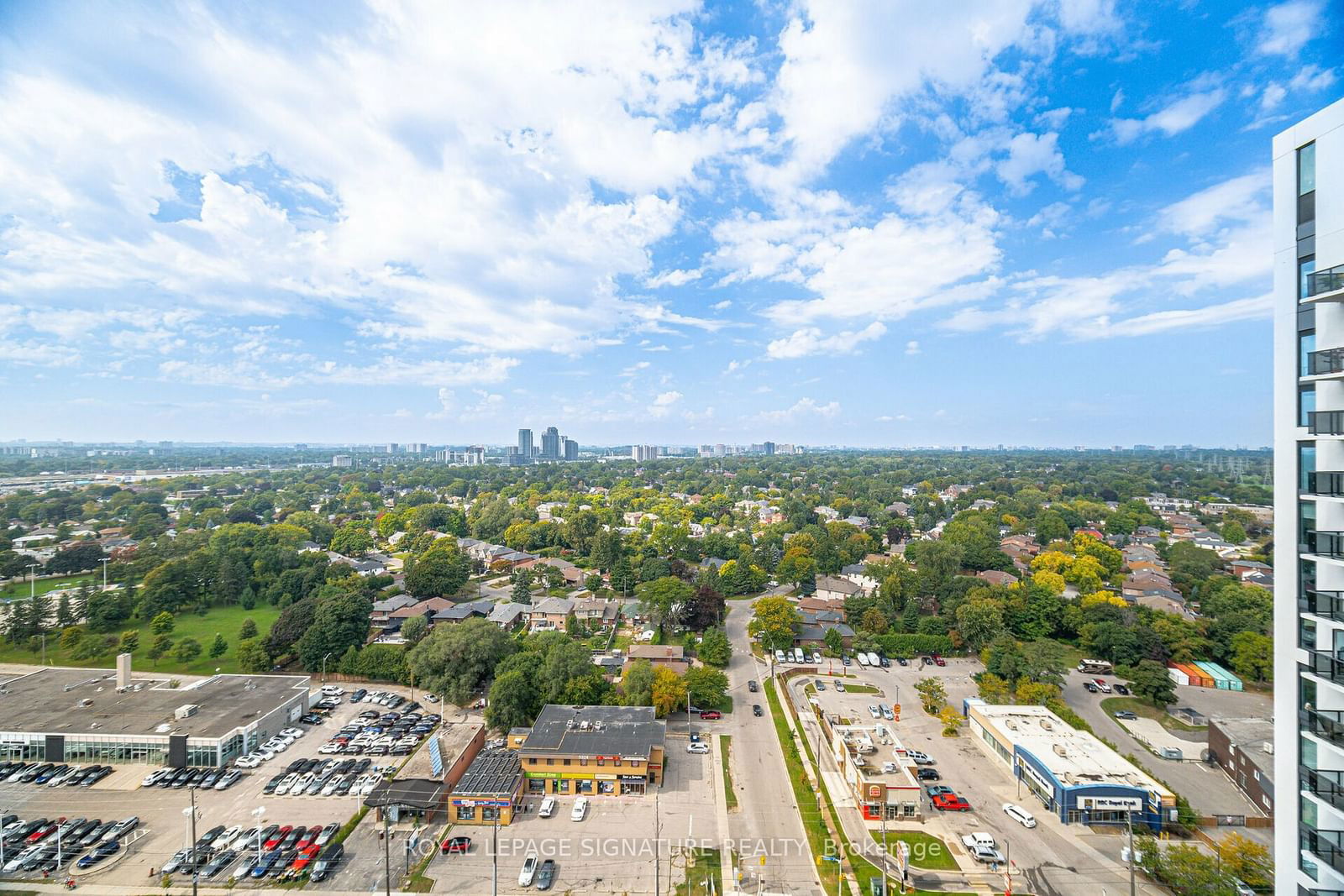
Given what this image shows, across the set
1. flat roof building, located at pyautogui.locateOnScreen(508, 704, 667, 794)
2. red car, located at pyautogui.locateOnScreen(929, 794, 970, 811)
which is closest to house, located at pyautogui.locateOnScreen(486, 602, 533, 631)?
flat roof building, located at pyautogui.locateOnScreen(508, 704, 667, 794)

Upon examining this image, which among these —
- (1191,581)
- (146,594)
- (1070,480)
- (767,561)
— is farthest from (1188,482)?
(146,594)

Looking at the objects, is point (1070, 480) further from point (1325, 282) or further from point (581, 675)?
point (1325, 282)

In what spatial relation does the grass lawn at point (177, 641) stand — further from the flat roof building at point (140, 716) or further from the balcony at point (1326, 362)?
the balcony at point (1326, 362)

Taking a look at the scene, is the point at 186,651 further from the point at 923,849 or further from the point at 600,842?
the point at 923,849

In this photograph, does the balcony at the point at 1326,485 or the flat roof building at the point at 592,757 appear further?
the flat roof building at the point at 592,757

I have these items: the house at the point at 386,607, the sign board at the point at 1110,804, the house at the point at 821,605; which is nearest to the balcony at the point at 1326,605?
the sign board at the point at 1110,804

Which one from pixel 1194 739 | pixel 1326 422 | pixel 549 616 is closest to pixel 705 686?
pixel 549 616
